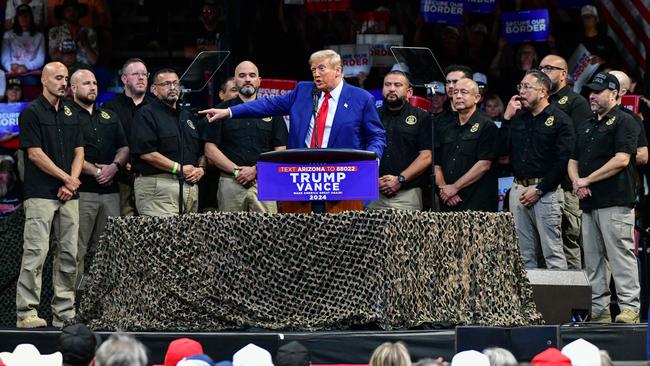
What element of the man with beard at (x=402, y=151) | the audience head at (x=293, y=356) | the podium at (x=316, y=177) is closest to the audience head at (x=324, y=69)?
the podium at (x=316, y=177)

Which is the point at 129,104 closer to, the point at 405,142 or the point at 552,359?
the point at 405,142

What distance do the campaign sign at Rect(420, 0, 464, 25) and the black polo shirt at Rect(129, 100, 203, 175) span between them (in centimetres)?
396

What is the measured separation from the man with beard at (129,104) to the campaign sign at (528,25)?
467 cm

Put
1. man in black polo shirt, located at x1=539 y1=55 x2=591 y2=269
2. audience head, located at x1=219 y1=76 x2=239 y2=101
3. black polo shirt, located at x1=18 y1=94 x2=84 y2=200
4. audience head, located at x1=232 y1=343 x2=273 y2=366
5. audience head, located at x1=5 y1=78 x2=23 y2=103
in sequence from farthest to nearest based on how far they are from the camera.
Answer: audience head, located at x1=5 y1=78 x2=23 y2=103
audience head, located at x1=219 y1=76 x2=239 y2=101
man in black polo shirt, located at x1=539 y1=55 x2=591 y2=269
black polo shirt, located at x1=18 y1=94 x2=84 y2=200
audience head, located at x1=232 y1=343 x2=273 y2=366

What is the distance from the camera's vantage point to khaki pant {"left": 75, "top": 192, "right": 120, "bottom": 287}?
520 inches

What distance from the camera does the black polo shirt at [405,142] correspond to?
44.9 feet

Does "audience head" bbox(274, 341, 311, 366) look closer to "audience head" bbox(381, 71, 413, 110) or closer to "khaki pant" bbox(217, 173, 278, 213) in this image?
"khaki pant" bbox(217, 173, 278, 213)

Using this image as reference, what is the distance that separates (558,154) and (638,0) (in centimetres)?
407

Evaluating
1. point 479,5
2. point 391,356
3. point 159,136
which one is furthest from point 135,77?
point 391,356

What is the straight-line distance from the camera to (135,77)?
14.0 metres

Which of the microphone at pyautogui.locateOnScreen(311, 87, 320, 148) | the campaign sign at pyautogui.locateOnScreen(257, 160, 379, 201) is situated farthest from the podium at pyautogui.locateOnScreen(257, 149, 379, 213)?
the microphone at pyautogui.locateOnScreen(311, 87, 320, 148)

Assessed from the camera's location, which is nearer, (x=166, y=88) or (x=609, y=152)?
(x=609, y=152)

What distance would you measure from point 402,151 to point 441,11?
3.26 meters

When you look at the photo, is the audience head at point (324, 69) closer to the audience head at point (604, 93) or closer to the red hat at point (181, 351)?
the audience head at point (604, 93)
